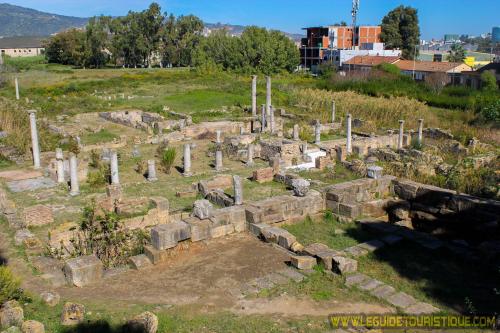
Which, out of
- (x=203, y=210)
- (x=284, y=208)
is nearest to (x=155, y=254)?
(x=203, y=210)

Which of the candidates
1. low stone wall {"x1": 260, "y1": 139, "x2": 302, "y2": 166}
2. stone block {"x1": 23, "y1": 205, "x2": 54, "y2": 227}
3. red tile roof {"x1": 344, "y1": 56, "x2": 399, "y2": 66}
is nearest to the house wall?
red tile roof {"x1": 344, "y1": 56, "x2": 399, "y2": 66}

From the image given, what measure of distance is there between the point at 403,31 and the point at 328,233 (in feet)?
253

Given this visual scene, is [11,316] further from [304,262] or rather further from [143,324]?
[304,262]

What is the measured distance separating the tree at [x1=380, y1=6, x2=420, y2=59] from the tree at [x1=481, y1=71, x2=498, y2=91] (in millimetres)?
37979

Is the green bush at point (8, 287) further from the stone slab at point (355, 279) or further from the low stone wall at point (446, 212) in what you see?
the low stone wall at point (446, 212)

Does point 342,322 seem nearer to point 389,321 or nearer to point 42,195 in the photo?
point 389,321

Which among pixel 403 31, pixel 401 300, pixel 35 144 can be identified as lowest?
pixel 401 300

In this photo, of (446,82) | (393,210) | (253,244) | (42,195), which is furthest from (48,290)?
(446,82)

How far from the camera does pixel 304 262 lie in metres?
9.44

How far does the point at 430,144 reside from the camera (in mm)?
25500

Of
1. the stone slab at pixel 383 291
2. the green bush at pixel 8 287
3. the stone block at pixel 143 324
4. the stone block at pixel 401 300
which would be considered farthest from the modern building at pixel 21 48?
the stone block at pixel 401 300

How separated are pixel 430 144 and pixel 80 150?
17057 millimetres

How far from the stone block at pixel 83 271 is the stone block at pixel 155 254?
1.10 metres

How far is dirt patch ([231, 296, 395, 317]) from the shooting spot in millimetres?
7863
